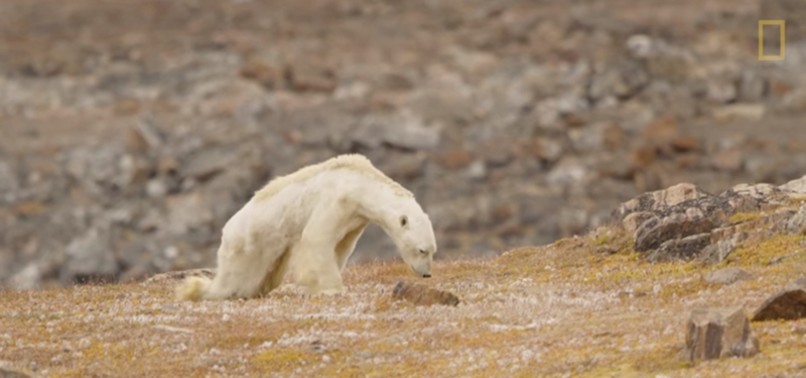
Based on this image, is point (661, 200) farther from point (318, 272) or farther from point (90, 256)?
point (90, 256)

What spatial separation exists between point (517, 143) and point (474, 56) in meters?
17.9

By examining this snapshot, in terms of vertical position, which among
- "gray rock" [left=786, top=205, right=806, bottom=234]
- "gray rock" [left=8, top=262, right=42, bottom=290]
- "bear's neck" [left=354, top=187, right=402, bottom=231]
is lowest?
"gray rock" [left=8, top=262, right=42, bottom=290]

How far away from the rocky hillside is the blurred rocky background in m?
49.9

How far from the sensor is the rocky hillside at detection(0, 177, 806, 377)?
85.6ft

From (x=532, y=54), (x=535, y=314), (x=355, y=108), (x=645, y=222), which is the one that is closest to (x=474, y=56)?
(x=532, y=54)

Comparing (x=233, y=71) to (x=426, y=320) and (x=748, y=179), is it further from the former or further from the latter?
(x=426, y=320)

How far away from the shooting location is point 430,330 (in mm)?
29406

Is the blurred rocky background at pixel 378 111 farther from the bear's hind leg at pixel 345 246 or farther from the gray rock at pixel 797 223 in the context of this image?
the gray rock at pixel 797 223

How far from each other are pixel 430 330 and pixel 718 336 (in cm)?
559

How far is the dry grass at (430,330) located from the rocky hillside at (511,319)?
4cm

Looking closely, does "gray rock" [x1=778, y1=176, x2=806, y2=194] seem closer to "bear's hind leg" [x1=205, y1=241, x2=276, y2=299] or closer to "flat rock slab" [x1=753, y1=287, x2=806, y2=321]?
"bear's hind leg" [x1=205, y1=241, x2=276, y2=299]

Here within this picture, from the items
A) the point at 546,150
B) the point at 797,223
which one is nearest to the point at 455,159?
the point at 546,150

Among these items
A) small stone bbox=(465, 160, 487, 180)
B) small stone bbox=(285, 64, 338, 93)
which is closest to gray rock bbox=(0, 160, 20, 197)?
small stone bbox=(285, 64, 338, 93)

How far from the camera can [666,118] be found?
379 ft
